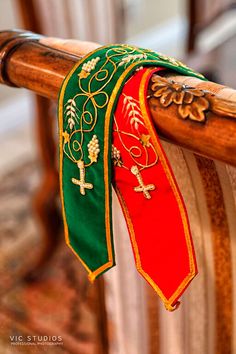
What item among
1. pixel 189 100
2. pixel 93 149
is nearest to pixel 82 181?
pixel 93 149

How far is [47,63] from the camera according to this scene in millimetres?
489

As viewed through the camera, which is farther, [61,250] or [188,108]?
[61,250]

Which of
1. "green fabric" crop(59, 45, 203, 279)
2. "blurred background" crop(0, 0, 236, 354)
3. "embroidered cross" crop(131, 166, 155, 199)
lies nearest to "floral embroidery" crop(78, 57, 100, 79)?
"green fabric" crop(59, 45, 203, 279)

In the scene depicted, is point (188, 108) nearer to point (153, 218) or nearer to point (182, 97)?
point (182, 97)

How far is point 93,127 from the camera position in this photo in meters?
0.44

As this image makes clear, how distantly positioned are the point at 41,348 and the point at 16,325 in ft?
0.74

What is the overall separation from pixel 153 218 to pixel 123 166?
0.06 metres

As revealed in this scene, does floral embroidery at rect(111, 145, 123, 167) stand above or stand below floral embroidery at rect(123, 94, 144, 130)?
below

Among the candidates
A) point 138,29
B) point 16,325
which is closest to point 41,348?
point 16,325

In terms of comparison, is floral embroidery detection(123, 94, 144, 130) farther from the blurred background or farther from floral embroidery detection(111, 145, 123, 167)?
the blurred background

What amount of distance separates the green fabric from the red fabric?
0.6 inches

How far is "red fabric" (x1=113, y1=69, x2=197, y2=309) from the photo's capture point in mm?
419

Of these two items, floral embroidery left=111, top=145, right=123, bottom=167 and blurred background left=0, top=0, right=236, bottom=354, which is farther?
blurred background left=0, top=0, right=236, bottom=354

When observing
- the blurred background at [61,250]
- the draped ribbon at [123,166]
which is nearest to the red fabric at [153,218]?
the draped ribbon at [123,166]
